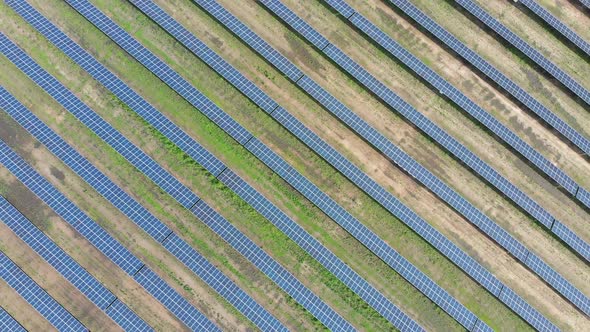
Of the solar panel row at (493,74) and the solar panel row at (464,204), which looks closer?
the solar panel row at (464,204)

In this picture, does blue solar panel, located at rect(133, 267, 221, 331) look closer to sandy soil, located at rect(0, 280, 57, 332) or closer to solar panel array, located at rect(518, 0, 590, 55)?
sandy soil, located at rect(0, 280, 57, 332)

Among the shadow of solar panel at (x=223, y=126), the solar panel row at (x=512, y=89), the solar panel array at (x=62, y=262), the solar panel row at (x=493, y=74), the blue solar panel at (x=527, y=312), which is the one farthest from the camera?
the solar panel row at (x=493, y=74)

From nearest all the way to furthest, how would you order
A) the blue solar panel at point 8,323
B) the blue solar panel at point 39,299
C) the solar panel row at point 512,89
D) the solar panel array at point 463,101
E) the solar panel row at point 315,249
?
the blue solar panel at point 8,323 → the blue solar panel at point 39,299 → the solar panel row at point 315,249 → the solar panel row at point 512,89 → the solar panel array at point 463,101

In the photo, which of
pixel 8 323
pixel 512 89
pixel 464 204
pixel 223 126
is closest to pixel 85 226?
pixel 8 323

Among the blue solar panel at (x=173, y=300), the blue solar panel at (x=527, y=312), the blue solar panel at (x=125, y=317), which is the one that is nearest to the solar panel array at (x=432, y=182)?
the blue solar panel at (x=527, y=312)

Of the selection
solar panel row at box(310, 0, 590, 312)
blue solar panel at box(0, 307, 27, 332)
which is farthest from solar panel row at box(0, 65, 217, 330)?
solar panel row at box(310, 0, 590, 312)

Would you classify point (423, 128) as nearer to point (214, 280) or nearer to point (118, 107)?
point (214, 280)

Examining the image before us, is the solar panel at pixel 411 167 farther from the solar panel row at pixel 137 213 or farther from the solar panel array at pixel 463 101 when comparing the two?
the solar panel row at pixel 137 213
